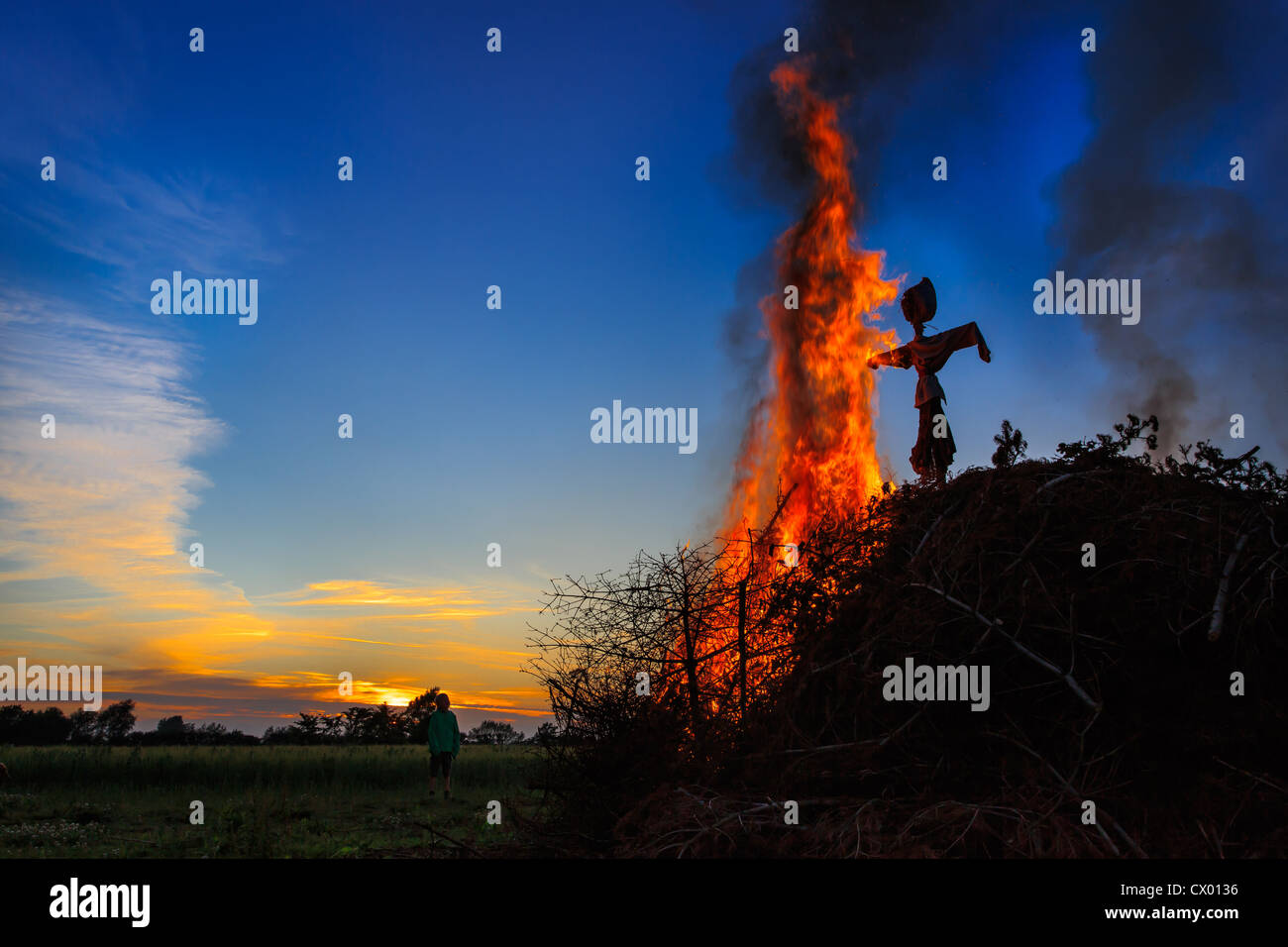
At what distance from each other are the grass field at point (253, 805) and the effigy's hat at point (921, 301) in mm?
7972

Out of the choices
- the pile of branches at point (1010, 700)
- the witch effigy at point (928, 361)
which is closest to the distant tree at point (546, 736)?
the pile of branches at point (1010, 700)

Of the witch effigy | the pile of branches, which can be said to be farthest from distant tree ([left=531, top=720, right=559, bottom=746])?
the witch effigy

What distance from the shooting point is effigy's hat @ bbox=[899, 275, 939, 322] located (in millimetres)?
12031

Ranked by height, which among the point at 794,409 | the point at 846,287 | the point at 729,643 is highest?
the point at 846,287

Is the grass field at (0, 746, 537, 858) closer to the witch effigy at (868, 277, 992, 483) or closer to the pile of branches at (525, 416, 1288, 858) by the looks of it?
the pile of branches at (525, 416, 1288, 858)

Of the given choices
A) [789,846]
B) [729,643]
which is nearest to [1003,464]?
[729,643]

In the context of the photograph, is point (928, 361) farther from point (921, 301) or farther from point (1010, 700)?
point (1010, 700)

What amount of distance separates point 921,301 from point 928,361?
0.98 m

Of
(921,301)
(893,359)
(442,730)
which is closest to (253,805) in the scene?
(442,730)

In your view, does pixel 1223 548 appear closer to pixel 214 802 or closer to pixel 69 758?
pixel 214 802

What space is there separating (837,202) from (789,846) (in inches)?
427

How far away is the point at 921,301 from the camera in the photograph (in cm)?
1205

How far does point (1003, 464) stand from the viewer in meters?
9.40
